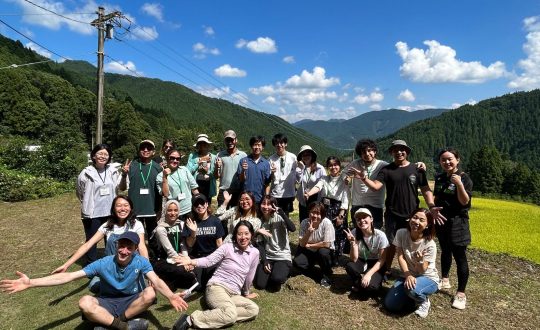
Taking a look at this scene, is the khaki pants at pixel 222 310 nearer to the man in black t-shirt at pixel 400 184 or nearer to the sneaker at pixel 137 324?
the sneaker at pixel 137 324

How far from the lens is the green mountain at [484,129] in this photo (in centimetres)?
13838

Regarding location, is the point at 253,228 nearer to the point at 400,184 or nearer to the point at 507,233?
the point at 400,184

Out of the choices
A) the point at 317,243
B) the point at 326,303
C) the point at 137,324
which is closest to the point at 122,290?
the point at 137,324

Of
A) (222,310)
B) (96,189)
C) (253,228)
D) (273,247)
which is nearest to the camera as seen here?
(222,310)

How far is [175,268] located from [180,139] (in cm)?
6666

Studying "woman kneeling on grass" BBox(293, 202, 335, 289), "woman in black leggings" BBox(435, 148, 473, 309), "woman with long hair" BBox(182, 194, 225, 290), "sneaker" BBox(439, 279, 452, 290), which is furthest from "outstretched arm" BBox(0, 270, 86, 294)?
"sneaker" BBox(439, 279, 452, 290)

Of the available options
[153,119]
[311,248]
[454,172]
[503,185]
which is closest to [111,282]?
[311,248]

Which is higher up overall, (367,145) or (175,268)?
(367,145)

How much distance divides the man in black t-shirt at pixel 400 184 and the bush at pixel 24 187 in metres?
13.8

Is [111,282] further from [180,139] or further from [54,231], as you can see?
[180,139]

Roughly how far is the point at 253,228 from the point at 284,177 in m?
1.59

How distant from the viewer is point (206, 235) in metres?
5.48

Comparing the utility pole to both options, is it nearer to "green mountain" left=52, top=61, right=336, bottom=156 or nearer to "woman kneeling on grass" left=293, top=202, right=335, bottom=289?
"woman kneeling on grass" left=293, top=202, right=335, bottom=289

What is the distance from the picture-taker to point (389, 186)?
543 cm
